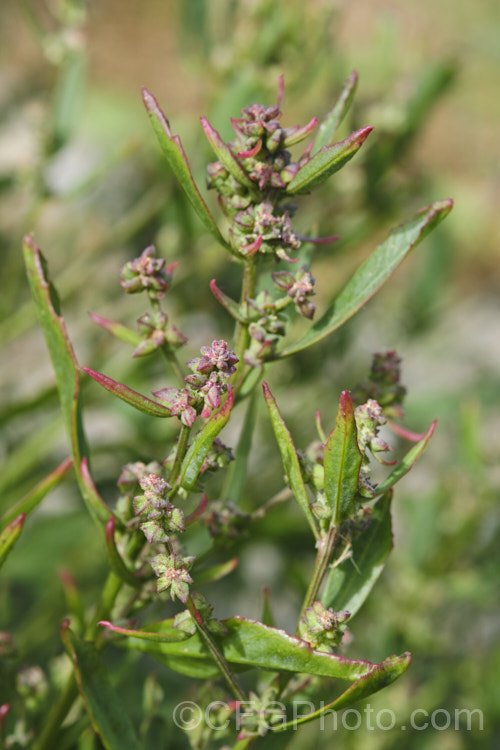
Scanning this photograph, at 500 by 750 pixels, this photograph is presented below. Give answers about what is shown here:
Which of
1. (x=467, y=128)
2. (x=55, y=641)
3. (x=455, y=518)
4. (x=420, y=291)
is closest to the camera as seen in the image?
(x=55, y=641)

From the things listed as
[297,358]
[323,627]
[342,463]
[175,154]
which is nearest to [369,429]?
[342,463]

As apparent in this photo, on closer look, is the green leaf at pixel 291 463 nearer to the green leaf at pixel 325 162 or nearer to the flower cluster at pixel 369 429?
the flower cluster at pixel 369 429

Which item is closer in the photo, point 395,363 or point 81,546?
point 395,363

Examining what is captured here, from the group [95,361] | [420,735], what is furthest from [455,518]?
[95,361]

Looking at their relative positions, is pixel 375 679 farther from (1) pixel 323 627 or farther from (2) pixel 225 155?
(2) pixel 225 155

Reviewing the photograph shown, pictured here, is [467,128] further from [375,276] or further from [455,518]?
[375,276]

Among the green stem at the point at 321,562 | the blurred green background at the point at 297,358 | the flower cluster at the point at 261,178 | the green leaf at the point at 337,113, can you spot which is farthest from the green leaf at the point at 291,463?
the blurred green background at the point at 297,358
